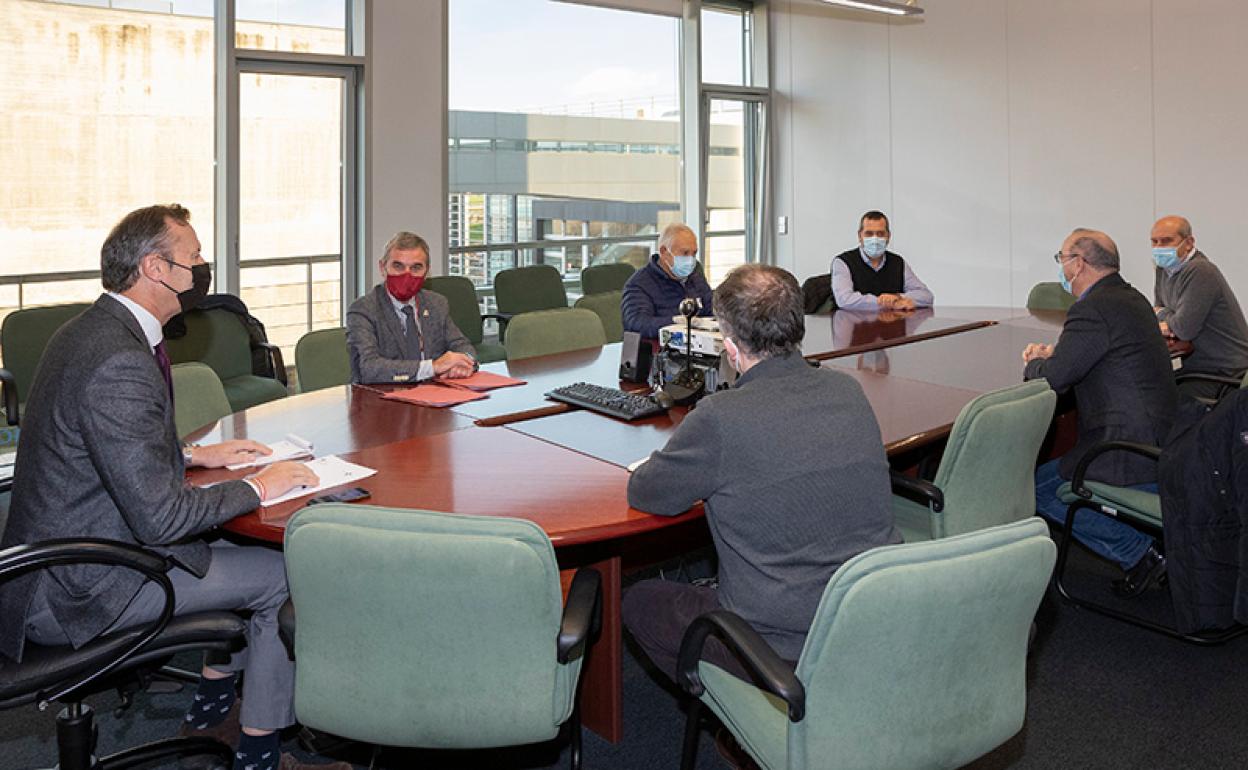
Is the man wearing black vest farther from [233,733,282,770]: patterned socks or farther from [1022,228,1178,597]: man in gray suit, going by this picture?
[233,733,282,770]: patterned socks

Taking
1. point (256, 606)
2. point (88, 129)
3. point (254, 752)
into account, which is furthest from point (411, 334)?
point (88, 129)

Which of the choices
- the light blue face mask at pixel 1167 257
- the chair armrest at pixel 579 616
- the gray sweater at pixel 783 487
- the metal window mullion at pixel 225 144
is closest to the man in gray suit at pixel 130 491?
the chair armrest at pixel 579 616

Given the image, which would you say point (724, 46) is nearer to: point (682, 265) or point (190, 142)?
point (190, 142)

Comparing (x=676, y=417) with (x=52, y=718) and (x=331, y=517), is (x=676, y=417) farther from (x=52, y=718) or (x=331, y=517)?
(x=52, y=718)

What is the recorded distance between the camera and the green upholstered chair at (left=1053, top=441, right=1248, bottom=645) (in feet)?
12.1

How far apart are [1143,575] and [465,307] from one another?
164 inches

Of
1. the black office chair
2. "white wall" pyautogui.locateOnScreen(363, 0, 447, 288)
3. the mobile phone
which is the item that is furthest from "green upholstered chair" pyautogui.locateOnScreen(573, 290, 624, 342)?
the black office chair

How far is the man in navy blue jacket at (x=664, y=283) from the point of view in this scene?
5.39 metres

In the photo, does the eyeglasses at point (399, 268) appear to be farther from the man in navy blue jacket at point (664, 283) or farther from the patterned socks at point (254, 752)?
the patterned socks at point (254, 752)

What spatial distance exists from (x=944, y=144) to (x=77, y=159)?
19.7 feet

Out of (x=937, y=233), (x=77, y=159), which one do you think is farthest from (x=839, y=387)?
(x=937, y=233)

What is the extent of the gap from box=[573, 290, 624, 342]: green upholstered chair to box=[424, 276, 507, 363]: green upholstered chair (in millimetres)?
817

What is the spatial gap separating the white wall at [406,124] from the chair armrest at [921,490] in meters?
4.98

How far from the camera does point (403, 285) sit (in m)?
4.39
